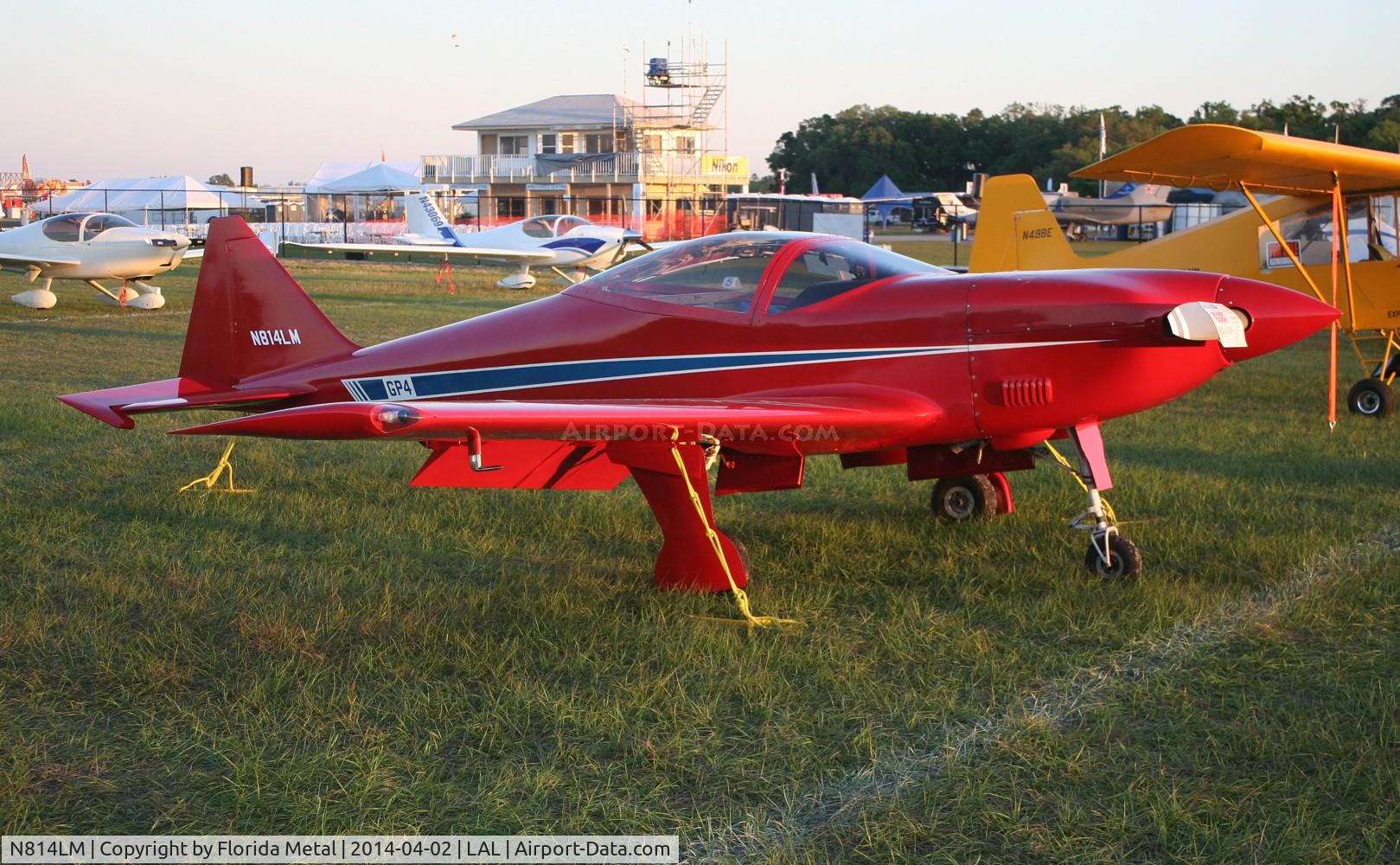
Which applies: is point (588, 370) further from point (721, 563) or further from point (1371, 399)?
point (1371, 399)

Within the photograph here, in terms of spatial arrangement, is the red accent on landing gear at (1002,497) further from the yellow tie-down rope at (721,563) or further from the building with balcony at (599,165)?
the building with balcony at (599,165)

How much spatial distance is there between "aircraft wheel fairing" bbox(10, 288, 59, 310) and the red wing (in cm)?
1729

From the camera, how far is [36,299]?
766 inches

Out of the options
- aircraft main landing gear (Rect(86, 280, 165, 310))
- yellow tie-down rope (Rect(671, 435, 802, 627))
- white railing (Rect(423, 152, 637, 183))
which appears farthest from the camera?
white railing (Rect(423, 152, 637, 183))

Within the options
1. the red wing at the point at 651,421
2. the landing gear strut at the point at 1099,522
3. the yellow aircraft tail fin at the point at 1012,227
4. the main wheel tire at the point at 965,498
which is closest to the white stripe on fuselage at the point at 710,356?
the red wing at the point at 651,421

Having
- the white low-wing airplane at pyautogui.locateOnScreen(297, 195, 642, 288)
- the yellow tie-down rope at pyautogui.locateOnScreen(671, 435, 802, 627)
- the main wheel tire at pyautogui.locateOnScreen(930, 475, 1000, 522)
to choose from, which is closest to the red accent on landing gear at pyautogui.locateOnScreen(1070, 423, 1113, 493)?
the main wheel tire at pyautogui.locateOnScreen(930, 475, 1000, 522)

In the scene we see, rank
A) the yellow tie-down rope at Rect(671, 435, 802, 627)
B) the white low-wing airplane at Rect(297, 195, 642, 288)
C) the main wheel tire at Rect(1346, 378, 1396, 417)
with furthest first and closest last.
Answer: the white low-wing airplane at Rect(297, 195, 642, 288) < the main wheel tire at Rect(1346, 378, 1396, 417) < the yellow tie-down rope at Rect(671, 435, 802, 627)

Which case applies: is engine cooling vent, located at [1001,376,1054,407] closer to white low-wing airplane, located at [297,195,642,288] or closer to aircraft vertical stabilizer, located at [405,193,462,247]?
white low-wing airplane, located at [297,195,642,288]

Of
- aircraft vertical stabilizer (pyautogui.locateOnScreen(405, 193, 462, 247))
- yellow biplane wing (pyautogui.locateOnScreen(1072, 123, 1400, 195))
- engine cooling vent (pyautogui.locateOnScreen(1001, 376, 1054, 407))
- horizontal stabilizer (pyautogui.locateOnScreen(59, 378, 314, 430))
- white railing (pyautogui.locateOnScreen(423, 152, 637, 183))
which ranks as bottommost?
horizontal stabilizer (pyautogui.locateOnScreen(59, 378, 314, 430))

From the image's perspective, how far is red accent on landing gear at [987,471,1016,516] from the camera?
265 inches

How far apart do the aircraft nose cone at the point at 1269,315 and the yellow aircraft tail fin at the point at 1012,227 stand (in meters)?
7.83

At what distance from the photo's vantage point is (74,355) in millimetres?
13914

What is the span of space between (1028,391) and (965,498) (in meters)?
1.70

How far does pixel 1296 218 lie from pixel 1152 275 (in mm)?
8919
